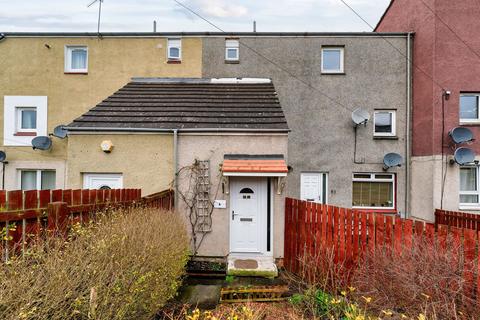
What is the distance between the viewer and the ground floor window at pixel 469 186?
11016 millimetres

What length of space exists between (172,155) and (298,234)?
13.3ft

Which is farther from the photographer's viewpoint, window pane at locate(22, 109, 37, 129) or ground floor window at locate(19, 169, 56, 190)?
window pane at locate(22, 109, 37, 129)

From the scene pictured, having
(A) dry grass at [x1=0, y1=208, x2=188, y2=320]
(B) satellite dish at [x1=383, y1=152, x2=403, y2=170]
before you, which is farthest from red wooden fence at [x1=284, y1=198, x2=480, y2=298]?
(B) satellite dish at [x1=383, y1=152, x2=403, y2=170]

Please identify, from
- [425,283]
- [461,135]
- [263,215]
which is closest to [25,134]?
[263,215]

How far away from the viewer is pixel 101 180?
8.40m

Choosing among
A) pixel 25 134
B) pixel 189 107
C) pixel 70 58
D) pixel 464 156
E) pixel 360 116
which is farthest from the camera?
pixel 70 58

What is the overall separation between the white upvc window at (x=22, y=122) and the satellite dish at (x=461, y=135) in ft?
53.0

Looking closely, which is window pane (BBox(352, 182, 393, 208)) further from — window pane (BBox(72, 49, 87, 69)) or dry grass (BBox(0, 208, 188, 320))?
window pane (BBox(72, 49, 87, 69))

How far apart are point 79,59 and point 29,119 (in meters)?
3.38

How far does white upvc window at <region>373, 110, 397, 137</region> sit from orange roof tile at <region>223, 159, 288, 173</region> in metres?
6.48

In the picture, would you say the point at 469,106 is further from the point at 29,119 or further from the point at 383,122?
the point at 29,119

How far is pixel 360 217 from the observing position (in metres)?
5.56

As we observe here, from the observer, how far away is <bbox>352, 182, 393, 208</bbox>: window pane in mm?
11766

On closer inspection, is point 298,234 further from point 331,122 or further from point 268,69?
point 268,69
